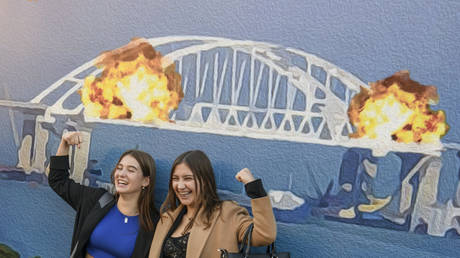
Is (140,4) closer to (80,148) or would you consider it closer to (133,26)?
(133,26)

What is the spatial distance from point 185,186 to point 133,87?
38.7 inches

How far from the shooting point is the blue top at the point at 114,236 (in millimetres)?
3361

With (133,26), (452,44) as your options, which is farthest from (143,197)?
(452,44)

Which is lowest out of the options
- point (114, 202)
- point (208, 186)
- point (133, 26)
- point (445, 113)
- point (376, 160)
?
point (114, 202)

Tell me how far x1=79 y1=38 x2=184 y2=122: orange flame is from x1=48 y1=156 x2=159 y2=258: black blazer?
0.50 m

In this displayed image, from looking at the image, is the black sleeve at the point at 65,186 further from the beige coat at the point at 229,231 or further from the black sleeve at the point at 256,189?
the black sleeve at the point at 256,189

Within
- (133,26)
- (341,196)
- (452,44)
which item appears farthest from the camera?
(133,26)

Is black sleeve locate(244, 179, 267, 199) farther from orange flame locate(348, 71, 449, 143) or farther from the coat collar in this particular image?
orange flame locate(348, 71, 449, 143)

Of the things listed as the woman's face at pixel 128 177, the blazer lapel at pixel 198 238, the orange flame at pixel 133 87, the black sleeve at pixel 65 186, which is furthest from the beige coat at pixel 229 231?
the orange flame at pixel 133 87

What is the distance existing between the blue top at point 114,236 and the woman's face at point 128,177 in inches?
7.4

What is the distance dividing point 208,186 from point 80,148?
1.22m

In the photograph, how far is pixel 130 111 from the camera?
3777 mm

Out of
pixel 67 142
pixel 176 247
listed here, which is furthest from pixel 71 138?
pixel 176 247

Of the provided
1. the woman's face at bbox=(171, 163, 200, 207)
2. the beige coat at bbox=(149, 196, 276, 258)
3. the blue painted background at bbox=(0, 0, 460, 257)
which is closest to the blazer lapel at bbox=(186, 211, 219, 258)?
the beige coat at bbox=(149, 196, 276, 258)
